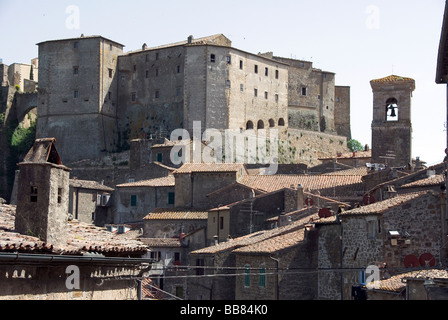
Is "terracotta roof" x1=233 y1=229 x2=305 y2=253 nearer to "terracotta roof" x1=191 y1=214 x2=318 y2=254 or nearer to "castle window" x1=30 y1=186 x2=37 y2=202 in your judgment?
"terracotta roof" x1=191 y1=214 x2=318 y2=254

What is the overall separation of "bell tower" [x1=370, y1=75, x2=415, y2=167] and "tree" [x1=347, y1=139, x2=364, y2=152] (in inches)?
1635

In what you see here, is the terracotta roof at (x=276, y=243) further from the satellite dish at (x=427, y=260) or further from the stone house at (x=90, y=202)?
the stone house at (x=90, y=202)

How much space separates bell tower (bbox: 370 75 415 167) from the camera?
52.2m

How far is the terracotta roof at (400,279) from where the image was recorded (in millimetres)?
23094

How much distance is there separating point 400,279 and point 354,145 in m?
74.0

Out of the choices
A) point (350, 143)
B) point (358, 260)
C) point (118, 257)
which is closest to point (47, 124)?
point (350, 143)

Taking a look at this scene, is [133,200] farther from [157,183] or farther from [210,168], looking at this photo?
[210,168]

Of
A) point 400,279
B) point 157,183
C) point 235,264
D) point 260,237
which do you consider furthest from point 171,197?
point 400,279

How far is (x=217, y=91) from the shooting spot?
8069cm

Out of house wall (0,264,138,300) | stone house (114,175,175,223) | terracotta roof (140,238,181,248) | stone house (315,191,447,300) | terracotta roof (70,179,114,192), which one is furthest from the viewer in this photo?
terracotta roof (70,179,114,192)

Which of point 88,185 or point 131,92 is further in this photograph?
point 131,92

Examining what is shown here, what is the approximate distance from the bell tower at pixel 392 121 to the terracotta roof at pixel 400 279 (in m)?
26.6

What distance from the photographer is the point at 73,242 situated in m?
17.2

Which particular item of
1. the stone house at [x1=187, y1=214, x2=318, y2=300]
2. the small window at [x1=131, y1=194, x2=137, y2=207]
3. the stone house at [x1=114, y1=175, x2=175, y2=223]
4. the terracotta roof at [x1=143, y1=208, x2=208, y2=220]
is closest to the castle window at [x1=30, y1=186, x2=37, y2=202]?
the stone house at [x1=187, y1=214, x2=318, y2=300]
